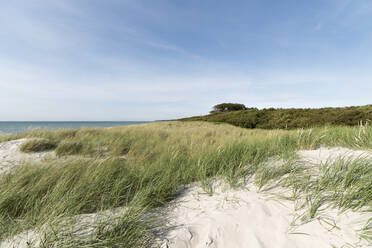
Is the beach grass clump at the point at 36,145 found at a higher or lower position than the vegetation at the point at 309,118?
lower

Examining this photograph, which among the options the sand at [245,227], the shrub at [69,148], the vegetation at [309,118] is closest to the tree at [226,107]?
the vegetation at [309,118]

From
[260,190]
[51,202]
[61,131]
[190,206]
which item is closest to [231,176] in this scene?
[260,190]

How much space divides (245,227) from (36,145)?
590 cm

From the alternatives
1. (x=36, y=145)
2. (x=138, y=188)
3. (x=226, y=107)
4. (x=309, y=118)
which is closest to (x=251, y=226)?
(x=138, y=188)

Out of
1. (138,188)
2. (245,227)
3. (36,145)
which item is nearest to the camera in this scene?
(245,227)

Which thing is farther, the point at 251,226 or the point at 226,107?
the point at 226,107

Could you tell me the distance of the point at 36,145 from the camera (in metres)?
4.38

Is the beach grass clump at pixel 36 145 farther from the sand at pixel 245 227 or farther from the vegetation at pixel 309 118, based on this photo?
the vegetation at pixel 309 118

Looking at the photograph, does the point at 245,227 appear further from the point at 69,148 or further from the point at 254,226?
the point at 69,148

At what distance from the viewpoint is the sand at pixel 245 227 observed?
3.82 ft

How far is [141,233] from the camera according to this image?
126 centimetres

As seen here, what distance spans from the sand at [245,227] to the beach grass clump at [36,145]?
168 inches

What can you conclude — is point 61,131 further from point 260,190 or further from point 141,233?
point 260,190

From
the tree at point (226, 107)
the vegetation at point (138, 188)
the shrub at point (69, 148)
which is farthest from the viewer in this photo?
the tree at point (226, 107)
